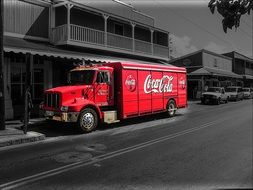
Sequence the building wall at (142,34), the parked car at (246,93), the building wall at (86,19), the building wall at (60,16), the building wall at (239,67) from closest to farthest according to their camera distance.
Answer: the building wall at (60,16)
the building wall at (86,19)
the building wall at (142,34)
the parked car at (246,93)
the building wall at (239,67)

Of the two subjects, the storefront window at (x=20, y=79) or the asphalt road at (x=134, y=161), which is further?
the storefront window at (x=20, y=79)

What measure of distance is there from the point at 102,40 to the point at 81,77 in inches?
342

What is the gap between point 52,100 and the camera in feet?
40.9

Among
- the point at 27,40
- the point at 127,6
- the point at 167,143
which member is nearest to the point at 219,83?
the point at 127,6

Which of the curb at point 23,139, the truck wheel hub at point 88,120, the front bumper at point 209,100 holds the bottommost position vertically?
the curb at point 23,139

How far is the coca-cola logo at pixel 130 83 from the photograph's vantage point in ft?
46.8

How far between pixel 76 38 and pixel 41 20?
235 centimetres

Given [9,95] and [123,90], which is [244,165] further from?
[9,95]

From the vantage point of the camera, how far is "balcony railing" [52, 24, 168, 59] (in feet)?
61.4

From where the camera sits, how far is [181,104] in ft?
61.9

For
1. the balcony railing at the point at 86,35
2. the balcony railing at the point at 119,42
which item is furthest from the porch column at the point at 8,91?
the balcony railing at the point at 119,42

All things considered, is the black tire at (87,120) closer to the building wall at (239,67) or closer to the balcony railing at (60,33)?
the balcony railing at (60,33)

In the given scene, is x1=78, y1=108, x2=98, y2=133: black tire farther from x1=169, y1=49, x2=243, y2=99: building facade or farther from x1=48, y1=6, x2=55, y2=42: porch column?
x1=169, y1=49, x2=243, y2=99: building facade

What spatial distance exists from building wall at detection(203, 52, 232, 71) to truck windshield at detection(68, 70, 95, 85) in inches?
1341
